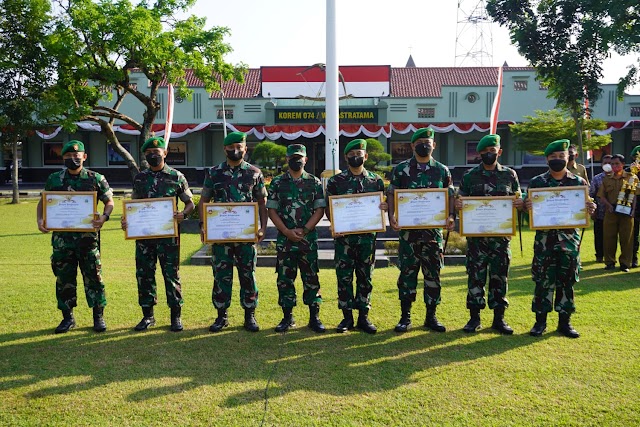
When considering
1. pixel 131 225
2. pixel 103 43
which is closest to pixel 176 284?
pixel 131 225

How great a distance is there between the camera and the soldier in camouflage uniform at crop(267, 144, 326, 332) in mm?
5434

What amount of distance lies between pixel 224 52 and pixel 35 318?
11.6 metres

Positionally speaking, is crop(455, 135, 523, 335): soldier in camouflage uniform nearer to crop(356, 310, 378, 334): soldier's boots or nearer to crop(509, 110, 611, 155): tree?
crop(356, 310, 378, 334): soldier's boots

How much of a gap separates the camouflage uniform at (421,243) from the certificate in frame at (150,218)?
2190 millimetres

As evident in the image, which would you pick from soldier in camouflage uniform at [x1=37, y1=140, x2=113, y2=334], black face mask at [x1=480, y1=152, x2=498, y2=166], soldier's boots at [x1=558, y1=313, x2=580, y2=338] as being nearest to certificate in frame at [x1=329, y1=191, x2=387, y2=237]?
black face mask at [x1=480, y1=152, x2=498, y2=166]

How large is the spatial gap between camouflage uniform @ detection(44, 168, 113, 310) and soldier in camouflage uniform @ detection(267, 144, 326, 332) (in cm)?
181

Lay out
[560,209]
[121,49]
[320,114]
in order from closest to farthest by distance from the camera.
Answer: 1. [560,209]
2. [121,49]
3. [320,114]

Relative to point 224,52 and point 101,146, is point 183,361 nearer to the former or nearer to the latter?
point 224,52

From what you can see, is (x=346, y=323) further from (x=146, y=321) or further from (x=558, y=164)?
(x=558, y=164)

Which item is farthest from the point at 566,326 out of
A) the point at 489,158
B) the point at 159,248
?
the point at 159,248

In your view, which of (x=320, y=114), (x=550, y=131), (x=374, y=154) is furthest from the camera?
(x=320, y=114)

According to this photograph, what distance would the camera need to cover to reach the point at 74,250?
554 centimetres

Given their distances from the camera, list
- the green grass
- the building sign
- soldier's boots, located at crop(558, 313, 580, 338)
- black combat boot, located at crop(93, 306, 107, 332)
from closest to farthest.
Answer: the green grass, soldier's boots, located at crop(558, 313, 580, 338), black combat boot, located at crop(93, 306, 107, 332), the building sign

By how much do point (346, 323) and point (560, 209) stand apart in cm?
234
